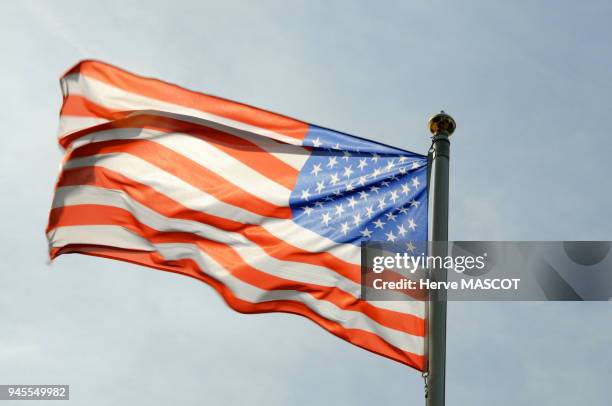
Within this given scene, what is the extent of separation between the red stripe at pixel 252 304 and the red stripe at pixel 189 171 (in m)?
1.04

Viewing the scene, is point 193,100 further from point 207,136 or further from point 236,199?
point 236,199

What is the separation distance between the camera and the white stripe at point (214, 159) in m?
11.7

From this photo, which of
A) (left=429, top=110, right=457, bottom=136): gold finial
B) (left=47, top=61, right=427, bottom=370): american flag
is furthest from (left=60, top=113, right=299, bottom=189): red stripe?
(left=429, top=110, right=457, bottom=136): gold finial

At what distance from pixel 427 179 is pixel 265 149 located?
91.8 inches

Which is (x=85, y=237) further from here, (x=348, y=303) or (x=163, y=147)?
(x=348, y=303)

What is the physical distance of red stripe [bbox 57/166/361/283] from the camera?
35.6 feet

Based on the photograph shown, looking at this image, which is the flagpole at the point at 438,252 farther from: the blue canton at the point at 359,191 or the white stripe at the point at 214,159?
the white stripe at the point at 214,159

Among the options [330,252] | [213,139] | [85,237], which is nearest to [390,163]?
[330,252]

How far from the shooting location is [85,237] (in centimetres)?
1172

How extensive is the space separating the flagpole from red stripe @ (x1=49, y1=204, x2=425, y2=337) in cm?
80

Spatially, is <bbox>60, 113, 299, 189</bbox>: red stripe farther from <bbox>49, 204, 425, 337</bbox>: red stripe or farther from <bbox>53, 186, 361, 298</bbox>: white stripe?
<bbox>49, 204, 425, 337</bbox>: red stripe

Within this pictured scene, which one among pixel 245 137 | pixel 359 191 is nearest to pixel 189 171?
pixel 245 137

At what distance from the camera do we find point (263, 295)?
10852mm

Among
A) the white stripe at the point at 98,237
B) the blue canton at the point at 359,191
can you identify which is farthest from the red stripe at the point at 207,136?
the white stripe at the point at 98,237
